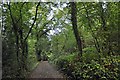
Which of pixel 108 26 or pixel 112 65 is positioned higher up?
pixel 108 26

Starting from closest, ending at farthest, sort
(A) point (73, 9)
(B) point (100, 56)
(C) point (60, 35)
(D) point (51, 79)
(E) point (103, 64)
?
(E) point (103, 64), (B) point (100, 56), (A) point (73, 9), (D) point (51, 79), (C) point (60, 35)

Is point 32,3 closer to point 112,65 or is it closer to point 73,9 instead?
point 73,9

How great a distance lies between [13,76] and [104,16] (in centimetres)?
368

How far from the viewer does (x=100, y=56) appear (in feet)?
22.7

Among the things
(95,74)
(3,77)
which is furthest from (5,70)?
(95,74)

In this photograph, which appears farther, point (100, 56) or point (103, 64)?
point (100, 56)

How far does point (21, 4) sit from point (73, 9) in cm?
262

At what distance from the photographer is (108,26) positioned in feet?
22.1

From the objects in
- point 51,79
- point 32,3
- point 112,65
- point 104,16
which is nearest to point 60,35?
point 32,3

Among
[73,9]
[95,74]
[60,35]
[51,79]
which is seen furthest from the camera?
[60,35]

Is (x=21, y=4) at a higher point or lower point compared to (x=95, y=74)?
higher

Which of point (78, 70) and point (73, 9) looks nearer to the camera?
point (78, 70)

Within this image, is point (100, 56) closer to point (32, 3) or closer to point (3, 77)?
point (3, 77)

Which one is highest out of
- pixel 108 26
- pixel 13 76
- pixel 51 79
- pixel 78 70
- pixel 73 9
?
pixel 73 9
